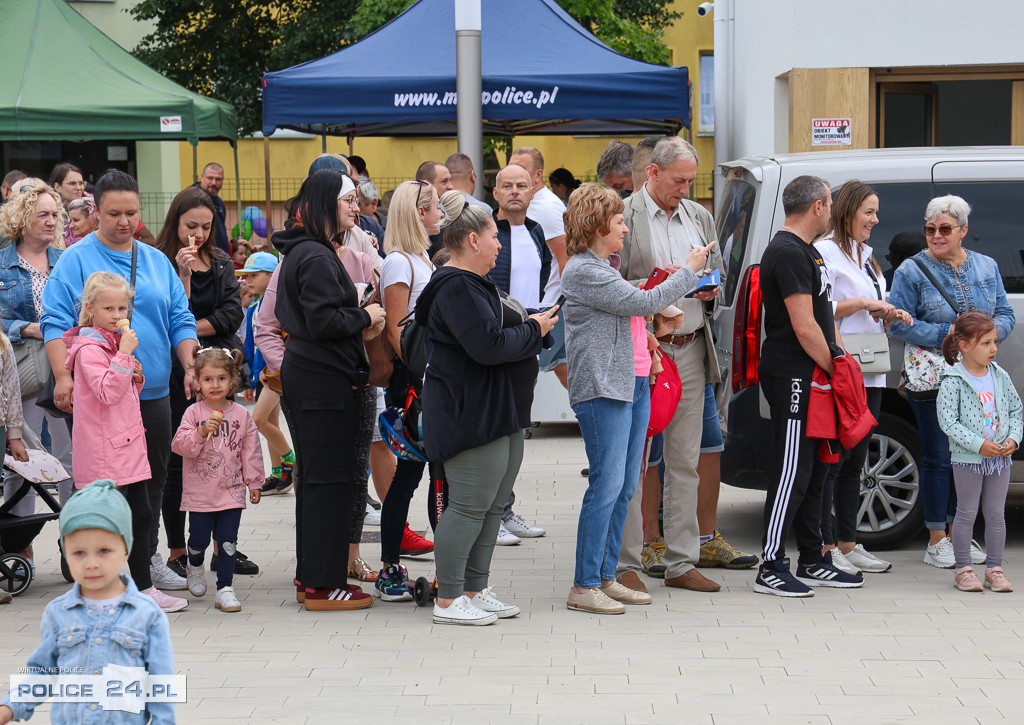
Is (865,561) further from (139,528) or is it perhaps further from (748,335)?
(139,528)

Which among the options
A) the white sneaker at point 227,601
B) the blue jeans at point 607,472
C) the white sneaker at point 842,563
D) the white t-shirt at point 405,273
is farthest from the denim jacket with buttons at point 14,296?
the white sneaker at point 842,563

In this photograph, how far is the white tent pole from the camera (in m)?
10.0

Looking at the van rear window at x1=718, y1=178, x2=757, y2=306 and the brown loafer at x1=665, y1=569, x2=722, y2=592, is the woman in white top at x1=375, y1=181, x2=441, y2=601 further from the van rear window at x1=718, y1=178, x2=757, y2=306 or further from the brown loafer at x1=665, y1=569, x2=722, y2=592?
the van rear window at x1=718, y1=178, x2=757, y2=306

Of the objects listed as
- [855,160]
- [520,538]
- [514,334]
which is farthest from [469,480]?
[855,160]

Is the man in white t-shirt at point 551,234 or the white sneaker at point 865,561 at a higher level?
the man in white t-shirt at point 551,234

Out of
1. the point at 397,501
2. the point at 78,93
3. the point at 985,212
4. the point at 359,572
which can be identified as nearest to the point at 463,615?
the point at 397,501

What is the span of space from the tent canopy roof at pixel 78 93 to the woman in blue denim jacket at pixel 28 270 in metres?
7.28

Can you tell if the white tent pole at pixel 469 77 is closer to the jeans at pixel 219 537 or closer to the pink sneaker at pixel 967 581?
the jeans at pixel 219 537

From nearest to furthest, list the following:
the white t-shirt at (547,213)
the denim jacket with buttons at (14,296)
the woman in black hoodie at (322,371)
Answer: the woman in black hoodie at (322,371)
the denim jacket with buttons at (14,296)
the white t-shirt at (547,213)

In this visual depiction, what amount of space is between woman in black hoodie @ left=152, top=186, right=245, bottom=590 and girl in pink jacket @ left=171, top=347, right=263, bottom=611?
26 cm

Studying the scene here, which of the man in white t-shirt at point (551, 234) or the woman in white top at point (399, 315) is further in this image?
the man in white t-shirt at point (551, 234)

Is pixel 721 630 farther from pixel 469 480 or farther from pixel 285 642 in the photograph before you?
pixel 285 642

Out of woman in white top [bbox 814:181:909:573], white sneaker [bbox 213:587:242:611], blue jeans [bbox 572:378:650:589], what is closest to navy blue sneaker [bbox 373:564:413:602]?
white sneaker [bbox 213:587:242:611]
